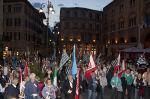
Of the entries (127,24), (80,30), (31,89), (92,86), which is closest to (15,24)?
(80,30)

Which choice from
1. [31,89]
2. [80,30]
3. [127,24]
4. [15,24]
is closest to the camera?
[31,89]

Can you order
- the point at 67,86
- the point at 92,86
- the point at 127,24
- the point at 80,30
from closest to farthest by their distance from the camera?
the point at 67,86 < the point at 92,86 < the point at 127,24 < the point at 80,30

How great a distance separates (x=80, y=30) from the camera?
180 ft

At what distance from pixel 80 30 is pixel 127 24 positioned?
21329 mm

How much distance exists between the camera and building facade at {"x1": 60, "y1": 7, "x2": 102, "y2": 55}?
179 feet

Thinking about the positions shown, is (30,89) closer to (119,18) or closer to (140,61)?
(140,61)

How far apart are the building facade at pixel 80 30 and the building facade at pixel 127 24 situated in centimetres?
737

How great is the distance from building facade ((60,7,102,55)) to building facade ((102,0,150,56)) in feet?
24.2

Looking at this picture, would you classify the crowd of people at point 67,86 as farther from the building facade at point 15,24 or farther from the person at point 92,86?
the building facade at point 15,24

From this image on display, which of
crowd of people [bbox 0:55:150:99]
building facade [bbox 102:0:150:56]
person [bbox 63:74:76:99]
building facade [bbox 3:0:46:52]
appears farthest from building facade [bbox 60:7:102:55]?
person [bbox 63:74:76:99]

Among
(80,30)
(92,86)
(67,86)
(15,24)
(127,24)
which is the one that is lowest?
(92,86)

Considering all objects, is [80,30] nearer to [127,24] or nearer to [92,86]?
[127,24]

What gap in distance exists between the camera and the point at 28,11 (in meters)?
44.2

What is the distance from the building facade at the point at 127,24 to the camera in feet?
96.7
